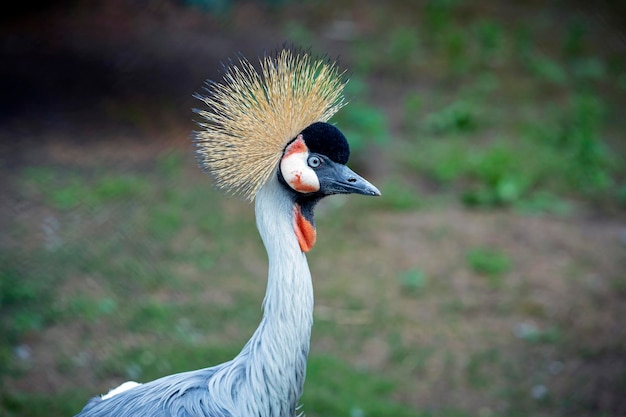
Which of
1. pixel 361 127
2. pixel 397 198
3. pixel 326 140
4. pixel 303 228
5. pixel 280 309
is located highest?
pixel 361 127

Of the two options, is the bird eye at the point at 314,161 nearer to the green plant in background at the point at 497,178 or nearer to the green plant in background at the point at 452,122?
the green plant in background at the point at 497,178

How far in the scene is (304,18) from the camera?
24.1 feet

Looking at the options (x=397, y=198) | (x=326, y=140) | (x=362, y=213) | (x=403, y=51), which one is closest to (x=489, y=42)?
(x=403, y=51)

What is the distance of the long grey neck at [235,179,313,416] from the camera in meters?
2.00

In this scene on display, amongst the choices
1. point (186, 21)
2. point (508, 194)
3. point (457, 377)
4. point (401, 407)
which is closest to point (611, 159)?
point (508, 194)

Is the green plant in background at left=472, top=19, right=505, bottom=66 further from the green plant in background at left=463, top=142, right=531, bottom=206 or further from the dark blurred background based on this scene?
the green plant in background at left=463, top=142, right=531, bottom=206

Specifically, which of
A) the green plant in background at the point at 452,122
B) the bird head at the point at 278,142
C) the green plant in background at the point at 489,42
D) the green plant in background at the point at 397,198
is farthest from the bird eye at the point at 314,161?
the green plant in background at the point at 489,42

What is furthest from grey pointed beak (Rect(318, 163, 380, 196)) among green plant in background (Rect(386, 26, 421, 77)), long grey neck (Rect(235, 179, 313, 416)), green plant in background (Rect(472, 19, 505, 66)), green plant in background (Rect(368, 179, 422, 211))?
green plant in background (Rect(472, 19, 505, 66))

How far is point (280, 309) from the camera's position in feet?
6.57

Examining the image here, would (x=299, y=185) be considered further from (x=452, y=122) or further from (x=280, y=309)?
(x=452, y=122)

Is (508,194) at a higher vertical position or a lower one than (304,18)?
lower

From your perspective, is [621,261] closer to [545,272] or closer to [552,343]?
[545,272]

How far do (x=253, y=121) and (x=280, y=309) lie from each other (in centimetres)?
50

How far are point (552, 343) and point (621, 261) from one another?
0.95m
